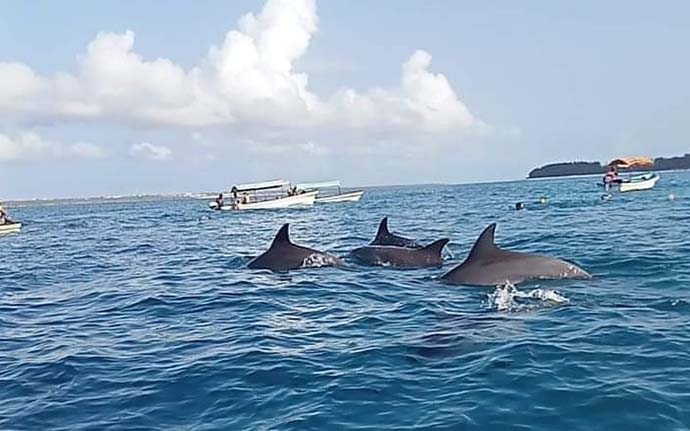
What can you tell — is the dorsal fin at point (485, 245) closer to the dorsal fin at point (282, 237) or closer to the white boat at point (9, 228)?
the dorsal fin at point (282, 237)

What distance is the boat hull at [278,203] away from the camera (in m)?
77.3

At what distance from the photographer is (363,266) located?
21.0 m

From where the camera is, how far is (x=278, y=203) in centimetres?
7919

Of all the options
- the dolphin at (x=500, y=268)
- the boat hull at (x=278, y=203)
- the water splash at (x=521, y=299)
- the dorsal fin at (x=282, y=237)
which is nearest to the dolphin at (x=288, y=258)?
the dorsal fin at (x=282, y=237)

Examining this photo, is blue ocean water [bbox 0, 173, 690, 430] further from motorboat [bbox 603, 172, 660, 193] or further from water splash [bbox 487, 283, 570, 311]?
motorboat [bbox 603, 172, 660, 193]

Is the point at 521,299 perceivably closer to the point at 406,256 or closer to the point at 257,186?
the point at 406,256

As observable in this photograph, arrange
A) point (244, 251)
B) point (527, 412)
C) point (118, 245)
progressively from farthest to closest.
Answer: point (118, 245) → point (244, 251) → point (527, 412)

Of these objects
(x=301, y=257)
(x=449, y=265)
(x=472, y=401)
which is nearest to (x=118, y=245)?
(x=301, y=257)

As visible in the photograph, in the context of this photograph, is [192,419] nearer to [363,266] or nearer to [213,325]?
[213,325]

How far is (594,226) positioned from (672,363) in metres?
23.1

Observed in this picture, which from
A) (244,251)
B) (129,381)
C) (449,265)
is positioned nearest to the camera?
(129,381)

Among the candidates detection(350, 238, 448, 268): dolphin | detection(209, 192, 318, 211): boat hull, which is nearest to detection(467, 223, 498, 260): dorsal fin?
detection(350, 238, 448, 268): dolphin

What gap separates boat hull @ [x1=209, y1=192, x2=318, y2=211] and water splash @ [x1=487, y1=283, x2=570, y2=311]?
209ft

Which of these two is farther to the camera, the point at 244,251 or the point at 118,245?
the point at 118,245
